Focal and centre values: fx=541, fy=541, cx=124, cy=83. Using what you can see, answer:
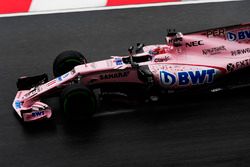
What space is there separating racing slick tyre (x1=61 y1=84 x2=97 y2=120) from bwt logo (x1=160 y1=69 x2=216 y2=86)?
22.6 inches

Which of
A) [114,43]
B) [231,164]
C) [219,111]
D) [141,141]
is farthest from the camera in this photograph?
[114,43]

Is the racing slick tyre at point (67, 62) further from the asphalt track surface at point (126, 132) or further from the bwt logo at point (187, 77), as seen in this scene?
the bwt logo at point (187, 77)

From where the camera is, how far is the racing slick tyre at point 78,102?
13.1ft

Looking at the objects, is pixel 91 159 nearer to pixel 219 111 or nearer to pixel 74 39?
pixel 219 111

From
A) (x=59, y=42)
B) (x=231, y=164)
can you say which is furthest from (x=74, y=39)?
(x=231, y=164)

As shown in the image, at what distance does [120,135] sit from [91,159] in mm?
344

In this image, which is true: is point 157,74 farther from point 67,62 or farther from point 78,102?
point 67,62

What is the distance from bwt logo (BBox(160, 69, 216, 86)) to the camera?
416 cm

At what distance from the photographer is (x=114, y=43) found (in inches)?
213

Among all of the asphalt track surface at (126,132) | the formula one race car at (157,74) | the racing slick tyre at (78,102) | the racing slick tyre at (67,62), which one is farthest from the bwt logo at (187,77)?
the racing slick tyre at (67,62)

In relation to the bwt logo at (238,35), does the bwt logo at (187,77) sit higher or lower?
lower

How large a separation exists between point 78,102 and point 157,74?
643 mm

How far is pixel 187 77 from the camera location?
13.7 ft

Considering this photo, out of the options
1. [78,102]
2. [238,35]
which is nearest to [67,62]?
[78,102]
